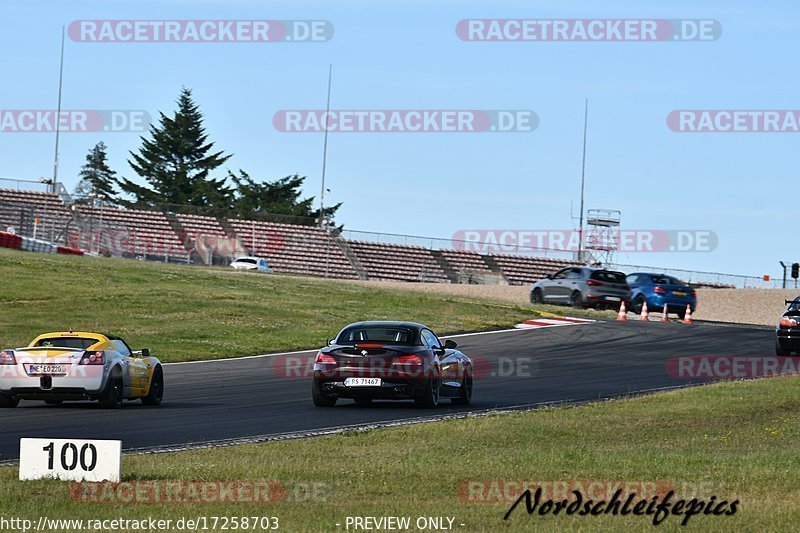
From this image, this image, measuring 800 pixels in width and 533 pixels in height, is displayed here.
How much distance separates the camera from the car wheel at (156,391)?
1936 cm

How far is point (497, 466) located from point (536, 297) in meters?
36.3

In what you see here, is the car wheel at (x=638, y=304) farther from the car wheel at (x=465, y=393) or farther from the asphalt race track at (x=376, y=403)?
the car wheel at (x=465, y=393)

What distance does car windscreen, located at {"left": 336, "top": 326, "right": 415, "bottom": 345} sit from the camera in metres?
18.9

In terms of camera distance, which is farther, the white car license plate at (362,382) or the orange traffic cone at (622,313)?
the orange traffic cone at (622,313)

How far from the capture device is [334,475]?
11.0 meters

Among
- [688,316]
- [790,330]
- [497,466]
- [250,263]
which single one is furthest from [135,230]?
[497,466]

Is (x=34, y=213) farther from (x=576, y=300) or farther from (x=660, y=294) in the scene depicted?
(x=660, y=294)

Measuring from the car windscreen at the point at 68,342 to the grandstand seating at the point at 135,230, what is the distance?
150 feet

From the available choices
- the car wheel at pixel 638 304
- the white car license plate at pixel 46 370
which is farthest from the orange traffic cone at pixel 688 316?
the white car license plate at pixel 46 370

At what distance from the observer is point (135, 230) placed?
68812 millimetres

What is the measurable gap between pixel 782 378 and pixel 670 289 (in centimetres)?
2020

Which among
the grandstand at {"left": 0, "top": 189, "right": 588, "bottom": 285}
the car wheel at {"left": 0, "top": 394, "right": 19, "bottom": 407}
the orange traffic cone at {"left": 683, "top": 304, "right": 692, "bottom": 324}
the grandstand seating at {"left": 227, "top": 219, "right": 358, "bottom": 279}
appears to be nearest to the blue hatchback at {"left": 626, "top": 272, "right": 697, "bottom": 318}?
the orange traffic cone at {"left": 683, "top": 304, "right": 692, "bottom": 324}

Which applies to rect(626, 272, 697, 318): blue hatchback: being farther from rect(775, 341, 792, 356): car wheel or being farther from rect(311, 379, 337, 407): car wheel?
rect(311, 379, 337, 407): car wheel

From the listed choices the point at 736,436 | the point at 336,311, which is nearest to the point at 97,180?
the point at 336,311
